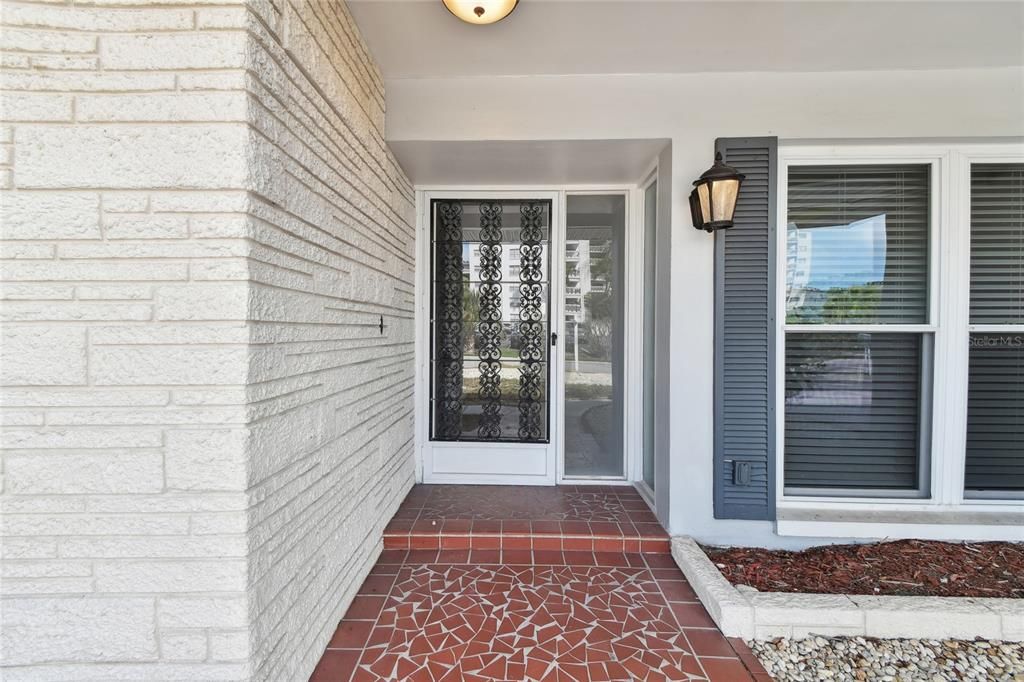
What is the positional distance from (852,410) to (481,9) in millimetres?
2949

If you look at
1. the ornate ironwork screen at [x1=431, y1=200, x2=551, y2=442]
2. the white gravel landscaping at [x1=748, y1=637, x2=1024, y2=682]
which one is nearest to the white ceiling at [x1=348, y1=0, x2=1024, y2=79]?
the ornate ironwork screen at [x1=431, y1=200, x2=551, y2=442]

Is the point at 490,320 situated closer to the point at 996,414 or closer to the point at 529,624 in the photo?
the point at 529,624

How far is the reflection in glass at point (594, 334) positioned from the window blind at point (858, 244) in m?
1.11

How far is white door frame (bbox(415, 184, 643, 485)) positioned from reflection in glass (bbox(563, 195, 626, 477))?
6 cm

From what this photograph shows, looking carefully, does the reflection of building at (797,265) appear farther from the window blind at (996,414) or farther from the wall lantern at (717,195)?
the window blind at (996,414)

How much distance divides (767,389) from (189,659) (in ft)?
8.82

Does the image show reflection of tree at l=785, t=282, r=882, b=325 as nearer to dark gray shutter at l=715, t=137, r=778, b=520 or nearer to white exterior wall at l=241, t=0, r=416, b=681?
dark gray shutter at l=715, t=137, r=778, b=520

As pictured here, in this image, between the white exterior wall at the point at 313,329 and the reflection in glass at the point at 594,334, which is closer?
the white exterior wall at the point at 313,329

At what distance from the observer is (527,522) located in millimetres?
2496

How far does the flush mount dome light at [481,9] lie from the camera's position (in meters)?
1.75

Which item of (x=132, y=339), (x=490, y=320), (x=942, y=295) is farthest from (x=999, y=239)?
(x=132, y=339)

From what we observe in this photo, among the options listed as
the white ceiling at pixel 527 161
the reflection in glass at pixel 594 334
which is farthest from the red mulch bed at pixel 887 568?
the white ceiling at pixel 527 161

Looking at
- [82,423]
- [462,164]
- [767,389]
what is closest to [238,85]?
[82,423]

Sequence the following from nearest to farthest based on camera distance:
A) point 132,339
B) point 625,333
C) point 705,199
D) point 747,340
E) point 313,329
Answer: point 132,339 < point 313,329 < point 705,199 < point 747,340 < point 625,333
